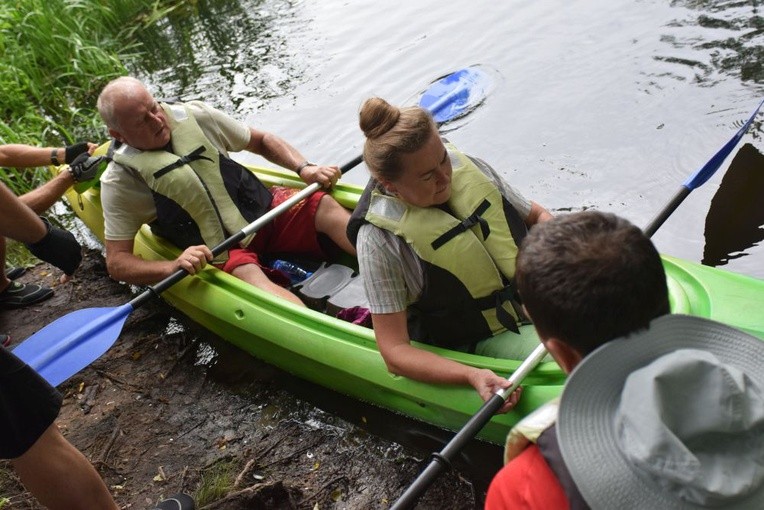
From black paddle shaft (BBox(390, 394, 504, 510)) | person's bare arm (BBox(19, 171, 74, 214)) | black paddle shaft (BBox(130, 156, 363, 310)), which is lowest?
black paddle shaft (BBox(390, 394, 504, 510))

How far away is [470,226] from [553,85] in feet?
9.44

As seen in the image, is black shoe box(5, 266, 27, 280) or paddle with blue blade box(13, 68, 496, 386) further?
black shoe box(5, 266, 27, 280)

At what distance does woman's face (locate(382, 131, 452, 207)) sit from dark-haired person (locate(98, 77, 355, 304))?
3.58 feet

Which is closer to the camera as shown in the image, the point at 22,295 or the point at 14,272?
the point at 22,295

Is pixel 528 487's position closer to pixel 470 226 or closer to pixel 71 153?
pixel 470 226

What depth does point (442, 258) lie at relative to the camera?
2207 mm

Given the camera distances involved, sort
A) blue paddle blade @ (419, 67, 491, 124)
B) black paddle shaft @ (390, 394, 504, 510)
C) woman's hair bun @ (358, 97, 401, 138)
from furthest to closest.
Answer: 1. blue paddle blade @ (419, 67, 491, 124)
2. woman's hair bun @ (358, 97, 401, 138)
3. black paddle shaft @ (390, 394, 504, 510)

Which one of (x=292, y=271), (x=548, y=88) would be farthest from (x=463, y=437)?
(x=548, y=88)

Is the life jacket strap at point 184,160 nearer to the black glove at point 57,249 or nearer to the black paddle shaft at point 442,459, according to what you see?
the black glove at point 57,249

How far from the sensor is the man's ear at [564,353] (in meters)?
1.07

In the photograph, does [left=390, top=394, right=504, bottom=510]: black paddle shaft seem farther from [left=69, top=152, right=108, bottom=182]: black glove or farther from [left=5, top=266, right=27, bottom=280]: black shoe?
[left=5, top=266, right=27, bottom=280]: black shoe

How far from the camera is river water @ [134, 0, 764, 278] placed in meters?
3.64

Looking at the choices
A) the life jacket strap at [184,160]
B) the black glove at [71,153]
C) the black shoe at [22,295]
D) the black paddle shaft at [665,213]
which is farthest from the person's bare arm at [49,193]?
the black paddle shaft at [665,213]

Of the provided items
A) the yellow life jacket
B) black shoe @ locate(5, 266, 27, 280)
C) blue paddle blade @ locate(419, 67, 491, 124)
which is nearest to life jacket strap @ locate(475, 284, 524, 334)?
the yellow life jacket
